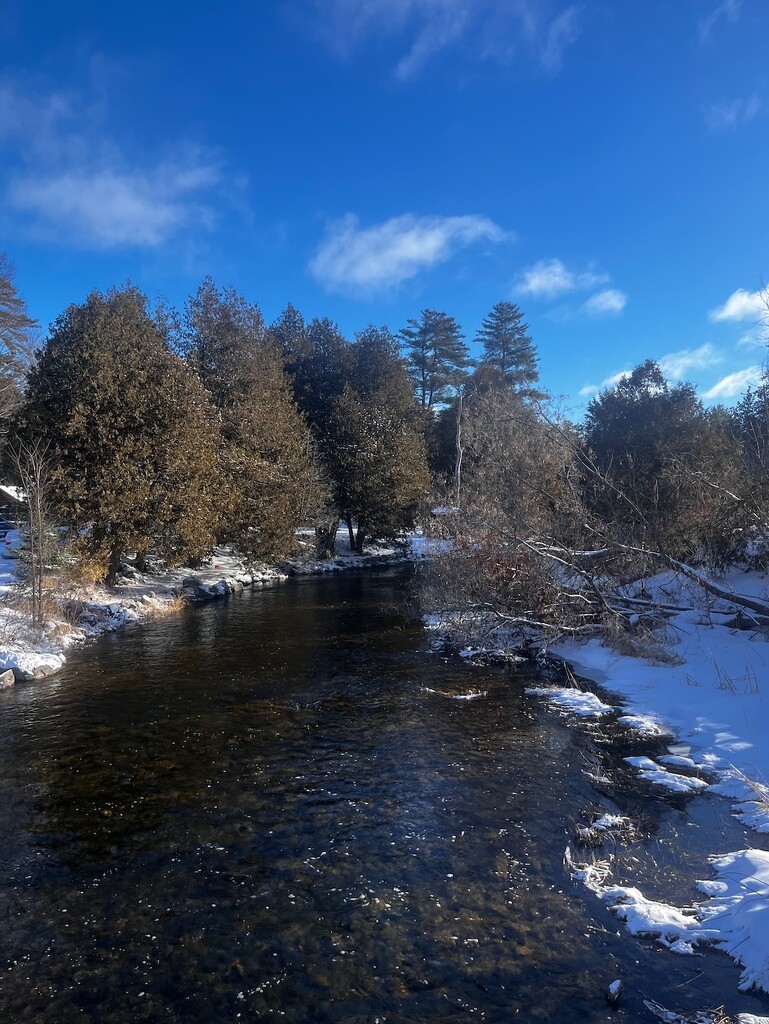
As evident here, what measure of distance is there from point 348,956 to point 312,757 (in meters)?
3.68

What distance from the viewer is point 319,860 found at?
588 centimetres

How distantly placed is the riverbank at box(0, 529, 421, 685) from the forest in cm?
112

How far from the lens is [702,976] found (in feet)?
14.3

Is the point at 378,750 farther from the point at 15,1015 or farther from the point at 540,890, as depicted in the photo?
the point at 15,1015

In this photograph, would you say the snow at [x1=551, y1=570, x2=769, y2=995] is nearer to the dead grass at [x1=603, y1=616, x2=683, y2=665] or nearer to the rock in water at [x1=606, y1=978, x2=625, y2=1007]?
the dead grass at [x1=603, y1=616, x2=683, y2=665]

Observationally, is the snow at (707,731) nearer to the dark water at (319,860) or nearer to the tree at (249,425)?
the dark water at (319,860)

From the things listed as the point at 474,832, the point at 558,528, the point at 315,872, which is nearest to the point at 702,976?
the point at 474,832

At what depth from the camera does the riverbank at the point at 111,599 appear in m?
13.4

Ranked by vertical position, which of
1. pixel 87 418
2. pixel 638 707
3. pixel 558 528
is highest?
pixel 87 418

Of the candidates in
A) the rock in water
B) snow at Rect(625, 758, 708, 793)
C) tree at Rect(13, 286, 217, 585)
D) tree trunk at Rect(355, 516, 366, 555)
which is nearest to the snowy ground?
snow at Rect(625, 758, 708, 793)

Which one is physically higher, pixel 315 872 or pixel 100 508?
pixel 100 508

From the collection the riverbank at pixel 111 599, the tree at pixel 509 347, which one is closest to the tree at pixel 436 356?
the tree at pixel 509 347

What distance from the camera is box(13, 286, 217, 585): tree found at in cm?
1905

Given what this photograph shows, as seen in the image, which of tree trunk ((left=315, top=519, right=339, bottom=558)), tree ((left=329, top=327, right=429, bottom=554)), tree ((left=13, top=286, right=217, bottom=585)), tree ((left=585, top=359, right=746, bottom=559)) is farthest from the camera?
tree trunk ((left=315, top=519, right=339, bottom=558))
